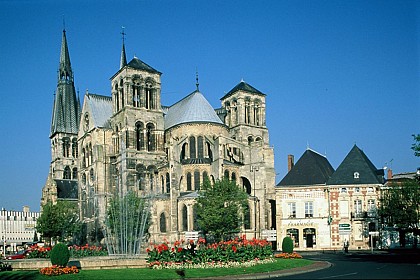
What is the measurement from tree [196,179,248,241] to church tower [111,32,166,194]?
1789cm

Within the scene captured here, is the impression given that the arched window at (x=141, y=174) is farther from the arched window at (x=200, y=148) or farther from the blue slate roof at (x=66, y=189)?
the blue slate roof at (x=66, y=189)

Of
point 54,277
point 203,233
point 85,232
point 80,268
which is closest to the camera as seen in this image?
point 54,277

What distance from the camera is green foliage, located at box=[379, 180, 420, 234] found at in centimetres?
5416

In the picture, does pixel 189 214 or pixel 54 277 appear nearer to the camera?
pixel 54 277

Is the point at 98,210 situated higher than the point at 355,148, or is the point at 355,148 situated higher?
the point at 355,148

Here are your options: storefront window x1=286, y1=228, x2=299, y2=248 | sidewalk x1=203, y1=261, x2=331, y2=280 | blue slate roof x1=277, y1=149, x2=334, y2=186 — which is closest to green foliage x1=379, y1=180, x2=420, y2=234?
blue slate roof x1=277, y1=149, x2=334, y2=186

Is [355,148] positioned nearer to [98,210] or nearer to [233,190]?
[233,190]

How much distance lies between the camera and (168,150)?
74125 mm

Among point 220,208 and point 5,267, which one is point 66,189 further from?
point 5,267

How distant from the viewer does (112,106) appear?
80.7 m

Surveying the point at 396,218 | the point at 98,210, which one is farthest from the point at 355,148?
the point at 98,210

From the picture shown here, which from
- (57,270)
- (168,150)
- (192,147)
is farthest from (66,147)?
(57,270)

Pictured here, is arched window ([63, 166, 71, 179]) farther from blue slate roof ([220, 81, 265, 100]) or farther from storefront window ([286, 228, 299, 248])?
storefront window ([286, 228, 299, 248])

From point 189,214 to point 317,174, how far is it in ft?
54.9
